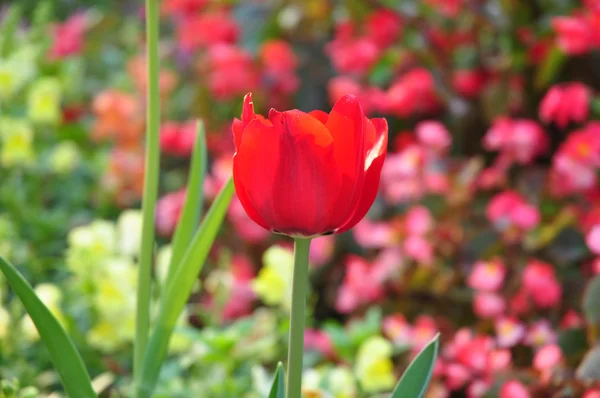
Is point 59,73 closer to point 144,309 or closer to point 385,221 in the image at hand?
point 385,221

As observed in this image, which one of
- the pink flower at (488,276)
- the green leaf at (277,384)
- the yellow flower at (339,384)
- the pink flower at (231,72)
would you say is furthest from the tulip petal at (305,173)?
the pink flower at (231,72)

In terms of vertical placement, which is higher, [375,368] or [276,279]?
[276,279]

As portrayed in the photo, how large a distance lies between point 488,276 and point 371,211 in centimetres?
39

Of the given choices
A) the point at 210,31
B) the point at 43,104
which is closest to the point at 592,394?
the point at 43,104

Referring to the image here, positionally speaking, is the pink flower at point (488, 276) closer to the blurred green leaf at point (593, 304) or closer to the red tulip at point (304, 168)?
the blurred green leaf at point (593, 304)

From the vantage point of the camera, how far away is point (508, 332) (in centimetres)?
129

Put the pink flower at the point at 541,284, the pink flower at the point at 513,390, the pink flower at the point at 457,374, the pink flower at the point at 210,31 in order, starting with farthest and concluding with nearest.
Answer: the pink flower at the point at 210,31 < the pink flower at the point at 541,284 < the pink flower at the point at 457,374 < the pink flower at the point at 513,390

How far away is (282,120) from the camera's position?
1.75 feet

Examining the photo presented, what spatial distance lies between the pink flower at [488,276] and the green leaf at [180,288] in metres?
0.75

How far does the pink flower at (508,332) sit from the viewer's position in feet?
4.20

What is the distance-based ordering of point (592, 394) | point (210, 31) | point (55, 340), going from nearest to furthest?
point (55, 340) → point (592, 394) → point (210, 31)

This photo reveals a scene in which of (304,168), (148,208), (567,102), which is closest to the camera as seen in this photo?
(304,168)

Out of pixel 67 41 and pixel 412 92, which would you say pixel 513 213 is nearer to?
pixel 412 92

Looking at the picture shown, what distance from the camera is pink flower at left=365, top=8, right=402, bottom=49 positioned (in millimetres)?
1794
